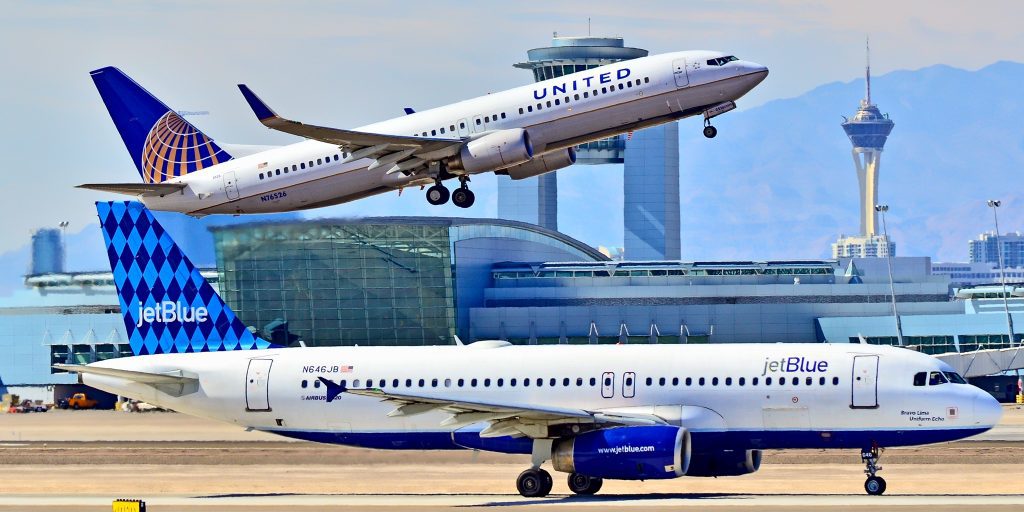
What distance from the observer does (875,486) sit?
50.6 m

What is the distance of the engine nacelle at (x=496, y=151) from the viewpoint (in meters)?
48.7

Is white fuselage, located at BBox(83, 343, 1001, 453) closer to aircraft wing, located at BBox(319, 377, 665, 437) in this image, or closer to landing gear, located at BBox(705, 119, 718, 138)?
aircraft wing, located at BBox(319, 377, 665, 437)

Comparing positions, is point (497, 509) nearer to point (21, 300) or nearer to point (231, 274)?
point (231, 274)

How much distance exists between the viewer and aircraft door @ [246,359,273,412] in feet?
183

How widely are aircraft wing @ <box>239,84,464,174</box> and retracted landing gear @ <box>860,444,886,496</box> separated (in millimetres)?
14639

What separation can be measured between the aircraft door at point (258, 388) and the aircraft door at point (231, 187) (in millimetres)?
7668

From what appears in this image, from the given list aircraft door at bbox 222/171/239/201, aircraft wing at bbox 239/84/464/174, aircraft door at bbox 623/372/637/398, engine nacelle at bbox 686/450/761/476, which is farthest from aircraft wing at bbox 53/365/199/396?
engine nacelle at bbox 686/450/761/476

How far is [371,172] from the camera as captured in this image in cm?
4903

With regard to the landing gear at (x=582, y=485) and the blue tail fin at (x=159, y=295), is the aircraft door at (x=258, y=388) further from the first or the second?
the landing gear at (x=582, y=485)

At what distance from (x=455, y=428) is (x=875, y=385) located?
41.2 feet

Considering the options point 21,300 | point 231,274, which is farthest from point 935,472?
point 21,300

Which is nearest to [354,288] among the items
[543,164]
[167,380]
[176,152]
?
[167,380]

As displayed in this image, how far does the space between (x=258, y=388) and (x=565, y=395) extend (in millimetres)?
9769

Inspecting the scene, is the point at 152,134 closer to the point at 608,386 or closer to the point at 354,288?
the point at 608,386
